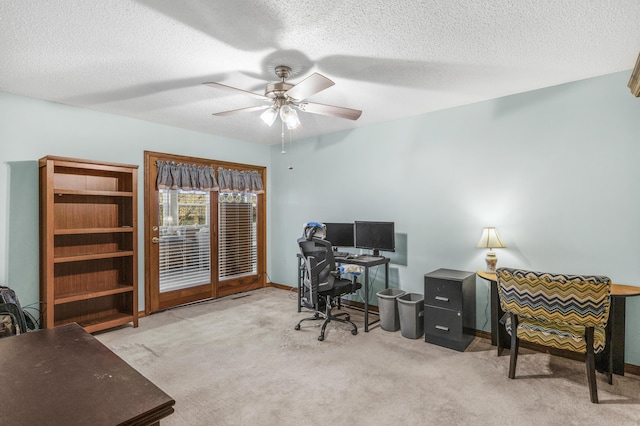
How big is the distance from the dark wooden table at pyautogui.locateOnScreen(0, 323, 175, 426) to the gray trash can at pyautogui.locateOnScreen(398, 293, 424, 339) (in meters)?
2.91

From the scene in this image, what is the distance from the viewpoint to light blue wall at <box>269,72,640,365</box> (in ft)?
9.34

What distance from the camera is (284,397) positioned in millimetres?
2398

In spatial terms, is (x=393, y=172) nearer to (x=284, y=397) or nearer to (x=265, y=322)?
(x=265, y=322)

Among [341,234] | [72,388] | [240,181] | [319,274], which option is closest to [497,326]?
[319,274]

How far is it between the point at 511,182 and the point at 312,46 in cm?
248

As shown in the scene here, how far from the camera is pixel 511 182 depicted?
3.39 m

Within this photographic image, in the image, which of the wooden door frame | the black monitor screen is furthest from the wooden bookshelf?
the black monitor screen

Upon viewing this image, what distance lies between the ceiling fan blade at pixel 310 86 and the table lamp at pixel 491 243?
7.40ft

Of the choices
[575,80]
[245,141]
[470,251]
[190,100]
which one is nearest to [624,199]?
[575,80]

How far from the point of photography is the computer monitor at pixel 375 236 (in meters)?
4.05

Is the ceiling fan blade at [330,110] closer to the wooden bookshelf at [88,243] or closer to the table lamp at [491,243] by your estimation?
the table lamp at [491,243]

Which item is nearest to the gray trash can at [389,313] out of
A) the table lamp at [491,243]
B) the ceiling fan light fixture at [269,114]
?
the table lamp at [491,243]

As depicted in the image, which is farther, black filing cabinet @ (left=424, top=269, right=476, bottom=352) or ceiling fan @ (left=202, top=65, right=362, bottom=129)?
black filing cabinet @ (left=424, top=269, right=476, bottom=352)

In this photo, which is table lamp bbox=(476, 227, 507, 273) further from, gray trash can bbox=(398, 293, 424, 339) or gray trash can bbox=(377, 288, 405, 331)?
gray trash can bbox=(377, 288, 405, 331)
